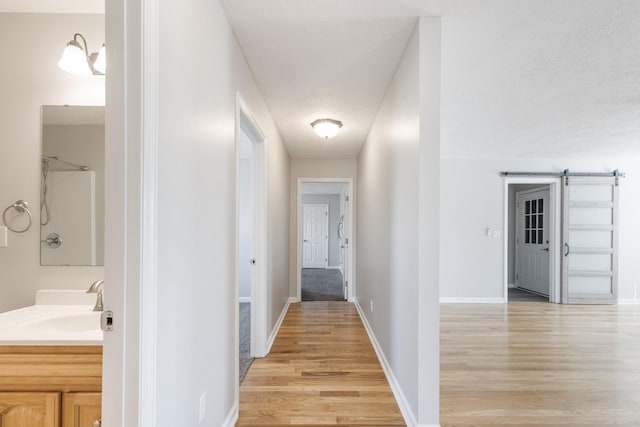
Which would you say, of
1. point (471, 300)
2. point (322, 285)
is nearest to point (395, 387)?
point (471, 300)

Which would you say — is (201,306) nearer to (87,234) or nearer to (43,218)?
(87,234)

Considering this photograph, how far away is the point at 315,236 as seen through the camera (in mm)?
9500

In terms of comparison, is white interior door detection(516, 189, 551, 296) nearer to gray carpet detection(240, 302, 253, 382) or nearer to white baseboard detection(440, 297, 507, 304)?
white baseboard detection(440, 297, 507, 304)

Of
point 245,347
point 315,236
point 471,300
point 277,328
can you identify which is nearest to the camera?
point 245,347

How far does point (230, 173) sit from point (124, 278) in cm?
101

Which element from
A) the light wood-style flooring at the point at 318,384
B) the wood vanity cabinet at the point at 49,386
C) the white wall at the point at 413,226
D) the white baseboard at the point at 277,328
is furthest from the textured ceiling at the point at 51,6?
the white baseboard at the point at 277,328

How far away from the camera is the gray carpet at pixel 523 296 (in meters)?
5.29

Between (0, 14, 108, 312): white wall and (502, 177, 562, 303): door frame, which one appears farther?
(502, 177, 562, 303): door frame

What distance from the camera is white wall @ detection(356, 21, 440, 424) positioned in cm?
167

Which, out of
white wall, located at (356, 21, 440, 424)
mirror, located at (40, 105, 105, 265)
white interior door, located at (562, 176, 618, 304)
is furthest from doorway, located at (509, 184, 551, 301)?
mirror, located at (40, 105, 105, 265)

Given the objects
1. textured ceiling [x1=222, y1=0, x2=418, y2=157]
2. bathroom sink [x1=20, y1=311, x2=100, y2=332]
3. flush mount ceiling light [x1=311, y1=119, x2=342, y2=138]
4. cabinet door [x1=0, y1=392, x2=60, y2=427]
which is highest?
textured ceiling [x1=222, y1=0, x2=418, y2=157]

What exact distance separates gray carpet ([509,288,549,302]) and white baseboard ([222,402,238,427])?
5.08m

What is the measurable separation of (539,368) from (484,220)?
277cm

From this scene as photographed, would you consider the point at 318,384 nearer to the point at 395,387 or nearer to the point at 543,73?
the point at 395,387
